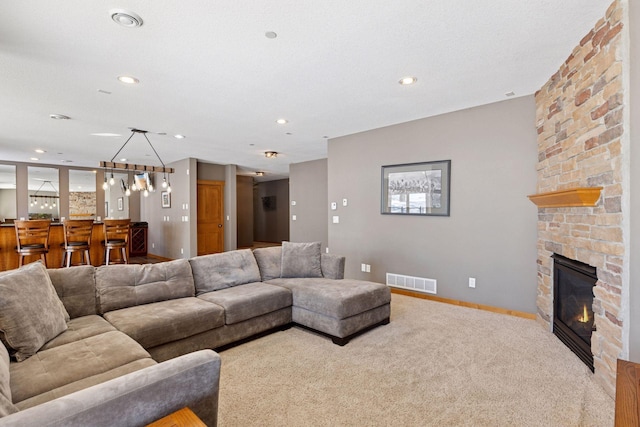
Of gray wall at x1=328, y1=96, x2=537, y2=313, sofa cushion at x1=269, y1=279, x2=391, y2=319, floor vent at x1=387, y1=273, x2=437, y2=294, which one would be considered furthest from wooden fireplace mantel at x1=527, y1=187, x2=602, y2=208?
floor vent at x1=387, y1=273, x2=437, y2=294

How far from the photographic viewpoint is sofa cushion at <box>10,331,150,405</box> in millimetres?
1472

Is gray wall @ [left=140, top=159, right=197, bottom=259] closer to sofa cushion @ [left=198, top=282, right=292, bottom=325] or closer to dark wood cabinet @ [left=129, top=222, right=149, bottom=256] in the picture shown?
dark wood cabinet @ [left=129, top=222, right=149, bottom=256]

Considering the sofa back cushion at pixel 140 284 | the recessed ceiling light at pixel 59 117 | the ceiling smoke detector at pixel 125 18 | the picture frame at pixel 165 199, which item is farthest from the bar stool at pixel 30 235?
the ceiling smoke detector at pixel 125 18

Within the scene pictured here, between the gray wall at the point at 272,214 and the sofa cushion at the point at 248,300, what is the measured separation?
757 centimetres

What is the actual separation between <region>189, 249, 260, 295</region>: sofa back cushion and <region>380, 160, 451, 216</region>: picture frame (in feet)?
→ 7.24

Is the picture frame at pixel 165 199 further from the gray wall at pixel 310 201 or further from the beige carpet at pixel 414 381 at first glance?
the beige carpet at pixel 414 381

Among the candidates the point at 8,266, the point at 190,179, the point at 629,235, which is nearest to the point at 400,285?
the point at 629,235

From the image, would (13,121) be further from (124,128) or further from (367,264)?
(367,264)

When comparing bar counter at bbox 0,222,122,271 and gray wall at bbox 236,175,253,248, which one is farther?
gray wall at bbox 236,175,253,248

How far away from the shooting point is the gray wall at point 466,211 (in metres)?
3.61

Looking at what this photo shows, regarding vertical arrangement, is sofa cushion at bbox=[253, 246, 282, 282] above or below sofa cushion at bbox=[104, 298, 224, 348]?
above

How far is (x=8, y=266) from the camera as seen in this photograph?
5.32m

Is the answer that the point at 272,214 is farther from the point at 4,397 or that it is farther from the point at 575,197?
the point at 4,397

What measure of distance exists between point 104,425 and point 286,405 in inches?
47.7
